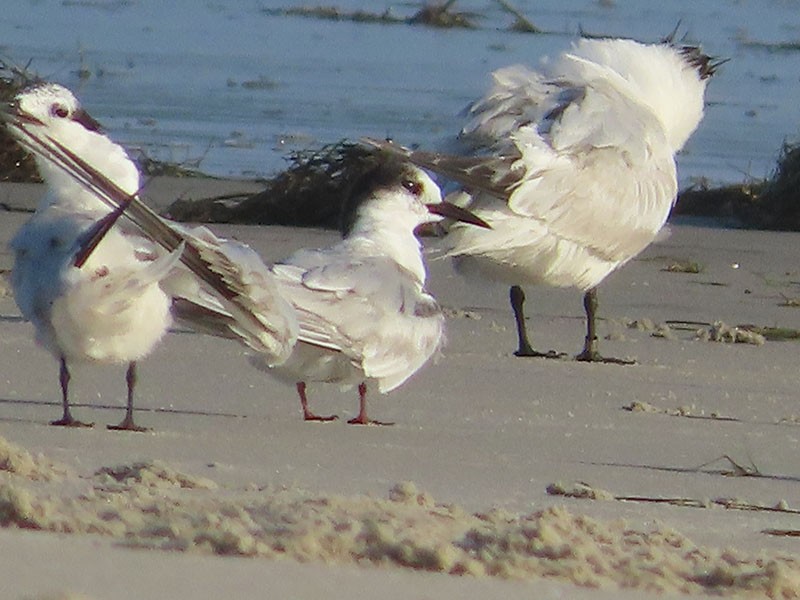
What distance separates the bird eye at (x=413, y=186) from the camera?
728cm

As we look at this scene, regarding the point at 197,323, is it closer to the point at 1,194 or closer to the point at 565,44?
the point at 1,194

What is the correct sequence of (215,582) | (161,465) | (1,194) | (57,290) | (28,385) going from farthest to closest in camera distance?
(1,194)
(28,385)
(57,290)
(161,465)
(215,582)

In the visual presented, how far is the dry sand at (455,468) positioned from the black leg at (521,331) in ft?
0.30

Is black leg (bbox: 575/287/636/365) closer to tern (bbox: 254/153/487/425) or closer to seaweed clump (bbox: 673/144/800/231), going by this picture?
tern (bbox: 254/153/487/425)

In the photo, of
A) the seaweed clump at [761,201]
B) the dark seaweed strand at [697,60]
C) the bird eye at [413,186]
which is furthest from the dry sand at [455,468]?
the seaweed clump at [761,201]

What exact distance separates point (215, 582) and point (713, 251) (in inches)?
306

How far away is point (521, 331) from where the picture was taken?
7.66m

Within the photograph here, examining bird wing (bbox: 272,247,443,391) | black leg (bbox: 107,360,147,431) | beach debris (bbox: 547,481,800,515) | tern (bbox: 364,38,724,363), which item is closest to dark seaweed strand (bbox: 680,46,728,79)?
tern (bbox: 364,38,724,363)

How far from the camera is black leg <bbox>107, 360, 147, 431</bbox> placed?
5.51 metres

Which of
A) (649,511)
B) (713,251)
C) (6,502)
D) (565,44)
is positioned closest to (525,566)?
(6,502)

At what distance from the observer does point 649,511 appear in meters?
4.58

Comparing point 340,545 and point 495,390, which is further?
point 495,390

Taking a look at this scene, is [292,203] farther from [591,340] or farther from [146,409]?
[146,409]

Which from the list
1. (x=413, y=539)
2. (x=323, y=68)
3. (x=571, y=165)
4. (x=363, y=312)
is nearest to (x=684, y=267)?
(x=571, y=165)
